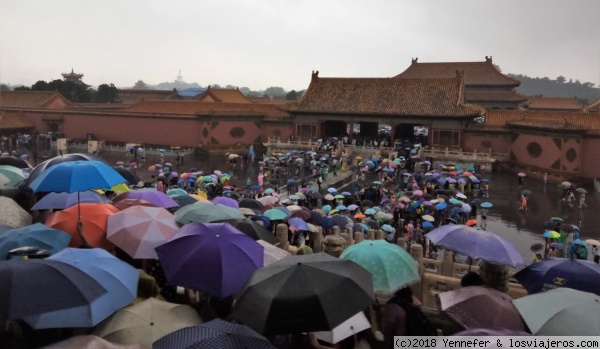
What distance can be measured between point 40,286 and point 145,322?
0.98m

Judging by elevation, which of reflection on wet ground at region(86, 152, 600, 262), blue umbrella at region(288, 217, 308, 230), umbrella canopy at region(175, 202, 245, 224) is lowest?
reflection on wet ground at region(86, 152, 600, 262)

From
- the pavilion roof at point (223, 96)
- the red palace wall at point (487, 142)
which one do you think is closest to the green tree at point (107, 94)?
the pavilion roof at point (223, 96)

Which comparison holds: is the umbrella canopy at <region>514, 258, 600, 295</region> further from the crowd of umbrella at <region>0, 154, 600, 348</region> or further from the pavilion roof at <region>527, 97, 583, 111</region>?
the pavilion roof at <region>527, 97, 583, 111</region>

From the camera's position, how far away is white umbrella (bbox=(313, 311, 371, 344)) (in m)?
4.83

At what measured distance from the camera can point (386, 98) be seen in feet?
121

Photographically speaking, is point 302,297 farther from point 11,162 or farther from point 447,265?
point 11,162

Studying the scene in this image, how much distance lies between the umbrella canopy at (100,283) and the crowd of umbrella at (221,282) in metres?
0.01

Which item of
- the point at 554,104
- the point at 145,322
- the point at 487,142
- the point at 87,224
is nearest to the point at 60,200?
the point at 87,224

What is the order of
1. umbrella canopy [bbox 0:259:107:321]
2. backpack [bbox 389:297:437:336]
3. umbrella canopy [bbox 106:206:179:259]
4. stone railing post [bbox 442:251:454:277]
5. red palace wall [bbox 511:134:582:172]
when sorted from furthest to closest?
red palace wall [bbox 511:134:582:172]
stone railing post [bbox 442:251:454:277]
umbrella canopy [bbox 106:206:179:259]
backpack [bbox 389:297:437:336]
umbrella canopy [bbox 0:259:107:321]

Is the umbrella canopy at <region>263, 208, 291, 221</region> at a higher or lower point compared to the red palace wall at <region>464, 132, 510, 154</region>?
lower

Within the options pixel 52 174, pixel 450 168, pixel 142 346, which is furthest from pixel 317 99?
pixel 142 346

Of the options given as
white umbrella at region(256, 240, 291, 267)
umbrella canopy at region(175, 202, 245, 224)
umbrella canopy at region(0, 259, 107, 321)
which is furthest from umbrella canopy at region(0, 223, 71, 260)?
white umbrella at region(256, 240, 291, 267)

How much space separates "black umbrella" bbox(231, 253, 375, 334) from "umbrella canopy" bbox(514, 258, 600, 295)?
8.07ft

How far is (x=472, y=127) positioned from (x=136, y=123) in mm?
27204
